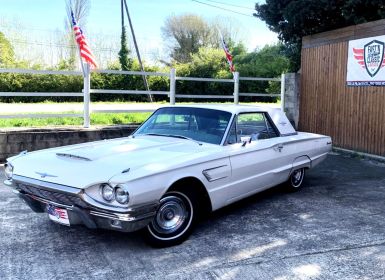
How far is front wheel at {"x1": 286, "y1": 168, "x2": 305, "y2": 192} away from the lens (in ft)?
20.5

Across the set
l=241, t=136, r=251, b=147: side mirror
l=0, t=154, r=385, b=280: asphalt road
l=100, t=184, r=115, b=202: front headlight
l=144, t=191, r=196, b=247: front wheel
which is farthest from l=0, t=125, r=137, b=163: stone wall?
l=100, t=184, r=115, b=202: front headlight

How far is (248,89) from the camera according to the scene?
2852 cm

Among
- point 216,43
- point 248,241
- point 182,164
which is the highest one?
point 216,43

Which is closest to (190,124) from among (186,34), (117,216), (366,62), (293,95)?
(117,216)

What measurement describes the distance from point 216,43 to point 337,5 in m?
44.6

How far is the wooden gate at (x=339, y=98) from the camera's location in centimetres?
941

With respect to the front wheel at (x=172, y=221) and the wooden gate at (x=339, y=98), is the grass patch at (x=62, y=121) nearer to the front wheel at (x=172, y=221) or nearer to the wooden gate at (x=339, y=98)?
the wooden gate at (x=339, y=98)

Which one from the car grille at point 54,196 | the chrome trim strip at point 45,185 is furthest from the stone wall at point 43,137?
the car grille at point 54,196

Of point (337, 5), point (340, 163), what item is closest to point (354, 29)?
point (337, 5)

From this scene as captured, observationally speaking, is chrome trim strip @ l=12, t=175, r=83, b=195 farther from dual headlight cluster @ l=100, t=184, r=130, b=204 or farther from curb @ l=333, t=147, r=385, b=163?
curb @ l=333, t=147, r=385, b=163

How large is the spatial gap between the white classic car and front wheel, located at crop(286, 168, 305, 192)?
195 millimetres

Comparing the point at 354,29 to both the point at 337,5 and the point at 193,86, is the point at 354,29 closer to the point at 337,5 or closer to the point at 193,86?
the point at 337,5

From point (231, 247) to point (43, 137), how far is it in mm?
5539

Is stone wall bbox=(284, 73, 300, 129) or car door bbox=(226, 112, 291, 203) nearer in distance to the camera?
car door bbox=(226, 112, 291, 203)
